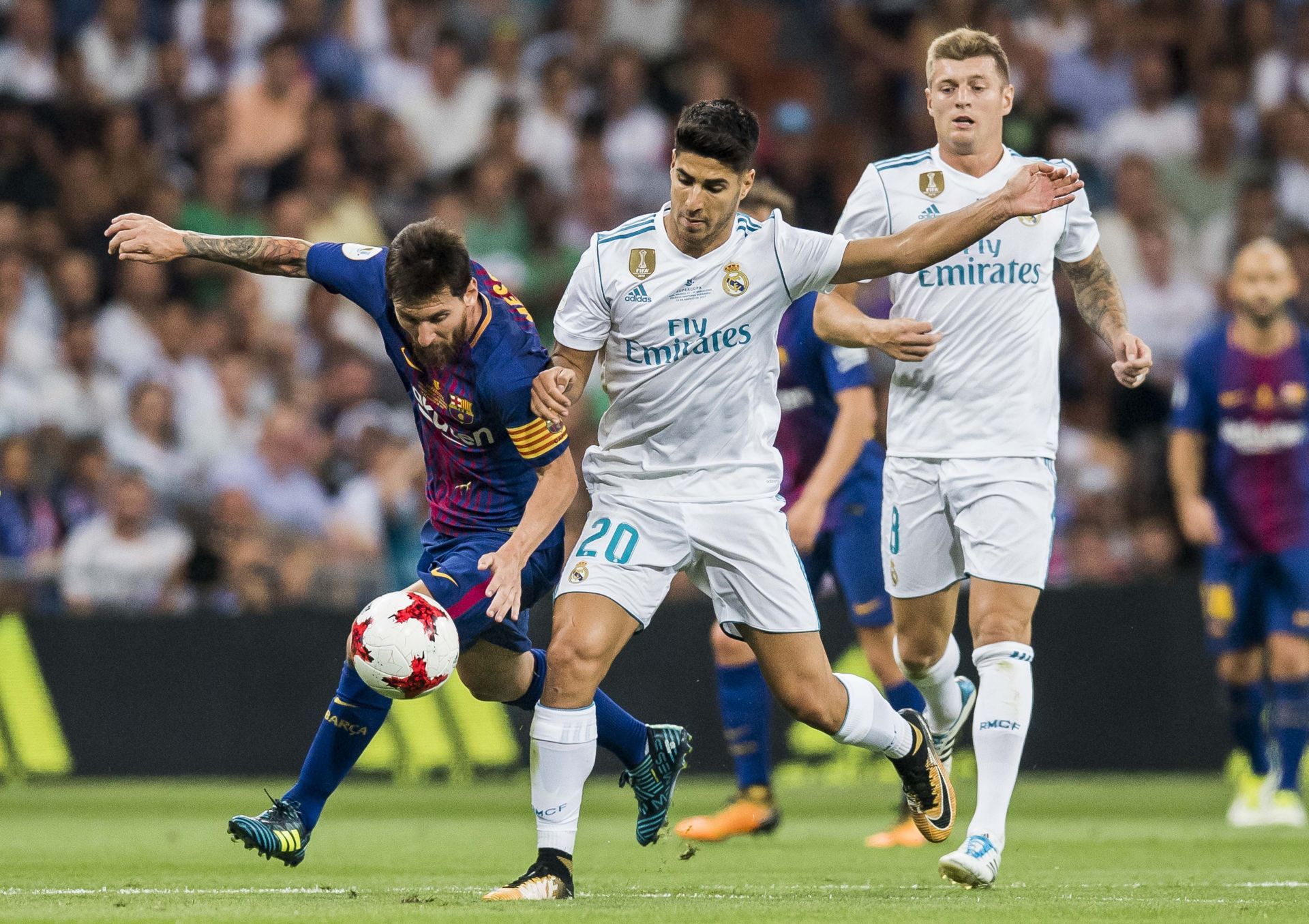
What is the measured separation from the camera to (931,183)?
7.41 metres

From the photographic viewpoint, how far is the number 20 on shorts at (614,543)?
6469mm

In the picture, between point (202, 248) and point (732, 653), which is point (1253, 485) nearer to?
point (732, 653)

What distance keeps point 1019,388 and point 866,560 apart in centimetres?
205

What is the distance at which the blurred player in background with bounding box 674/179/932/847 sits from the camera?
8.84m

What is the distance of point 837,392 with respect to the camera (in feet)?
29.3

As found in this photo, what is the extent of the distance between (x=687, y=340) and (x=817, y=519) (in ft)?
7.40

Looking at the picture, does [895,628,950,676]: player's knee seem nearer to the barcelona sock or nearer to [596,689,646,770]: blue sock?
[596,689,646,770]: blue sock

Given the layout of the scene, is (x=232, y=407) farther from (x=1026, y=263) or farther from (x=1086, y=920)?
(x=1086, y=920)

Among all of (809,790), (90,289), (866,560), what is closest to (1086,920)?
(866,560)

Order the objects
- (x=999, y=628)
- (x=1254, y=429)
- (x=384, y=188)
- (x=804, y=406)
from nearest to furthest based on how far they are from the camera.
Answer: (x=999, y=628)
(x=804, y=406)
(x=1254, y=429)
(x=384, y=188)

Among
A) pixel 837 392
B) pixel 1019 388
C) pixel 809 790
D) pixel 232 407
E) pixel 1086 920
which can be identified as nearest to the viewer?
pixel 1086 920

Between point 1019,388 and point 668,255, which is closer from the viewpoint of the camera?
point 668,255

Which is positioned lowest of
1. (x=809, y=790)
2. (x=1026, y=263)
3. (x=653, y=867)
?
(x=809, y=790)

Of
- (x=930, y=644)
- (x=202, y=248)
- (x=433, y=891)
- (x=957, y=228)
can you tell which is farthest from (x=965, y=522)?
(x=202, y=248)
